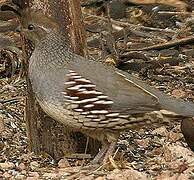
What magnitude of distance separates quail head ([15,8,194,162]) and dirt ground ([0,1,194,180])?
A: 127 mm

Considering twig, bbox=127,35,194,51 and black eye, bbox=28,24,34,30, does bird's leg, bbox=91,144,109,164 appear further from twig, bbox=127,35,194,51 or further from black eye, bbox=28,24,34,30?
twig, bbox=127,35,194,51

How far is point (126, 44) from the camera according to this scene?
23.7ft

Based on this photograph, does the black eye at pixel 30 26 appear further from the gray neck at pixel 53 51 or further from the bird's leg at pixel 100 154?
the bird's leg at pixel 100 154

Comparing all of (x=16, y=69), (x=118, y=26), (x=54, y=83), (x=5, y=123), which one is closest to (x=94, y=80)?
(x=54, y=83)

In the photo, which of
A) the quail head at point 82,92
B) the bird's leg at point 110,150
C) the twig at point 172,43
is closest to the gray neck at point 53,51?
the quail head at point 82,92

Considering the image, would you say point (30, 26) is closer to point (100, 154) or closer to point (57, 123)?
point (57, 123)

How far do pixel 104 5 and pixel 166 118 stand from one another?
301 cm

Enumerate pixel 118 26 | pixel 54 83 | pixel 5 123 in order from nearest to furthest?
1. pixel 54 83
2. pixel 5 123
3. pixel 118 26

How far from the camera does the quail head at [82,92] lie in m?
4.61

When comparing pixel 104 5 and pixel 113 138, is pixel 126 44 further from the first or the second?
pixel 113 138

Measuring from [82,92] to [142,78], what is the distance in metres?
2.19

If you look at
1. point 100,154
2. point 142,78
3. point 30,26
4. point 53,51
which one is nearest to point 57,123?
point 100,154

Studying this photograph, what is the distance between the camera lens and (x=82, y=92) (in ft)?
15.2

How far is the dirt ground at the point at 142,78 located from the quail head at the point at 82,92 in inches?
5.0
